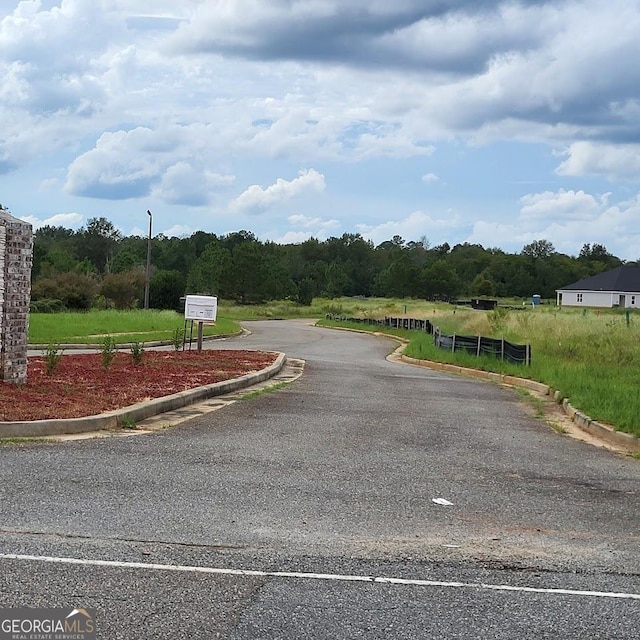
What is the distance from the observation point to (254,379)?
63.4 ft

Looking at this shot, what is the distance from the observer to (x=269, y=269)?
327 ft

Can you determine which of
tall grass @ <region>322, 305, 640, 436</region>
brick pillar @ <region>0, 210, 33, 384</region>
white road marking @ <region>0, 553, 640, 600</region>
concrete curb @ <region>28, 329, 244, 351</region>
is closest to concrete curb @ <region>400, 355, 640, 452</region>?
tall grass @ <region>322, 305, 640, 436</region>

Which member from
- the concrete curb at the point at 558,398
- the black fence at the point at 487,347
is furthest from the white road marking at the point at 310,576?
the black fence at the point at 487,347

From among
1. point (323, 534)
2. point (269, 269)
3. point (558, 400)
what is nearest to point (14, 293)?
point (323, 534)

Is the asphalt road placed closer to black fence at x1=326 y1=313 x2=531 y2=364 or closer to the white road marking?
the white road marking

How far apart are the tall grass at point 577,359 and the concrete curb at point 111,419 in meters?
6.15

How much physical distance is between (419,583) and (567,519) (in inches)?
93.2

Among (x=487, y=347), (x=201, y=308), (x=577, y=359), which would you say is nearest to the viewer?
(x=201, y=308)

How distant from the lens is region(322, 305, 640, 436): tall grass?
15180mm

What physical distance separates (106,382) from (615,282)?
8881 cm

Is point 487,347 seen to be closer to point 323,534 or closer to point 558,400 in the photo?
point 558,400

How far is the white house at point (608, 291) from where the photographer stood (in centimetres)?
9638

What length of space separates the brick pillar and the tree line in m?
40.0

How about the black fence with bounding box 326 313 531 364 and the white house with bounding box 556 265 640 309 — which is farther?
the white house with bounding box 556 265 640 309
